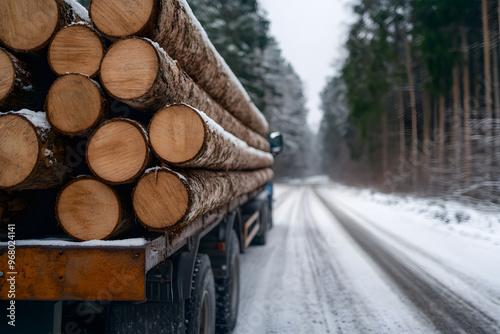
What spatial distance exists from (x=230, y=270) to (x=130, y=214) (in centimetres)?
172

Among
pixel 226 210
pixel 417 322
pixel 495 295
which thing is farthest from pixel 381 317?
pixel 226 210

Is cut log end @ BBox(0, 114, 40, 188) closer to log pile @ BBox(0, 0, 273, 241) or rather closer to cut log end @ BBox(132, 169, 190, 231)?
log pile @ BBox(0, 0, 273, 241)

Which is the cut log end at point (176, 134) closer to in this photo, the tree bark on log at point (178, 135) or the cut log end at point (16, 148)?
the tree bark on log at point (178, 135)

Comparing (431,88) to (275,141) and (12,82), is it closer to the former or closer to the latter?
(275,141)

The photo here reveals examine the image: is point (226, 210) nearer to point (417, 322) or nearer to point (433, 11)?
point (417, 322)

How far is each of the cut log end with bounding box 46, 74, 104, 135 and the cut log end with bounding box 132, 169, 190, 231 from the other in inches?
20.6

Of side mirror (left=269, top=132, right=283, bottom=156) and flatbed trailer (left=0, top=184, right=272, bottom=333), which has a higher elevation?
side mirror (left=269, top=132, right=283, bottom=156)

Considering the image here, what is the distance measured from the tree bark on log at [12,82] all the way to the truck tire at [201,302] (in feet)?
5.72

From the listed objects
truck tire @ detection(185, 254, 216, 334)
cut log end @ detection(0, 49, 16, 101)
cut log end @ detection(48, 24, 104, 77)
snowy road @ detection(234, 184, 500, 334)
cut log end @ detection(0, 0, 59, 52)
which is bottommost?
snowy road @ detection(234, 184, 500, 334)

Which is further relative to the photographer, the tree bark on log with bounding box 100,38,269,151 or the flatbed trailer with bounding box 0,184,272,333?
the tree bark on log with bounding box 100,38,269,151

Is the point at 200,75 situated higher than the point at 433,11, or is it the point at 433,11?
the point at 433,11

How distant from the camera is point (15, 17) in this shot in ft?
6.34

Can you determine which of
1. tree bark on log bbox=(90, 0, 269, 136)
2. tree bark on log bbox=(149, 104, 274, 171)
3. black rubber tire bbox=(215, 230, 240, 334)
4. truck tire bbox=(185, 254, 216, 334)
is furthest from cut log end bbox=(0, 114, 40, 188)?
black rubber tire bbox=(215, 230, 240, 334)

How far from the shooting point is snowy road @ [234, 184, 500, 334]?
11.4ft
